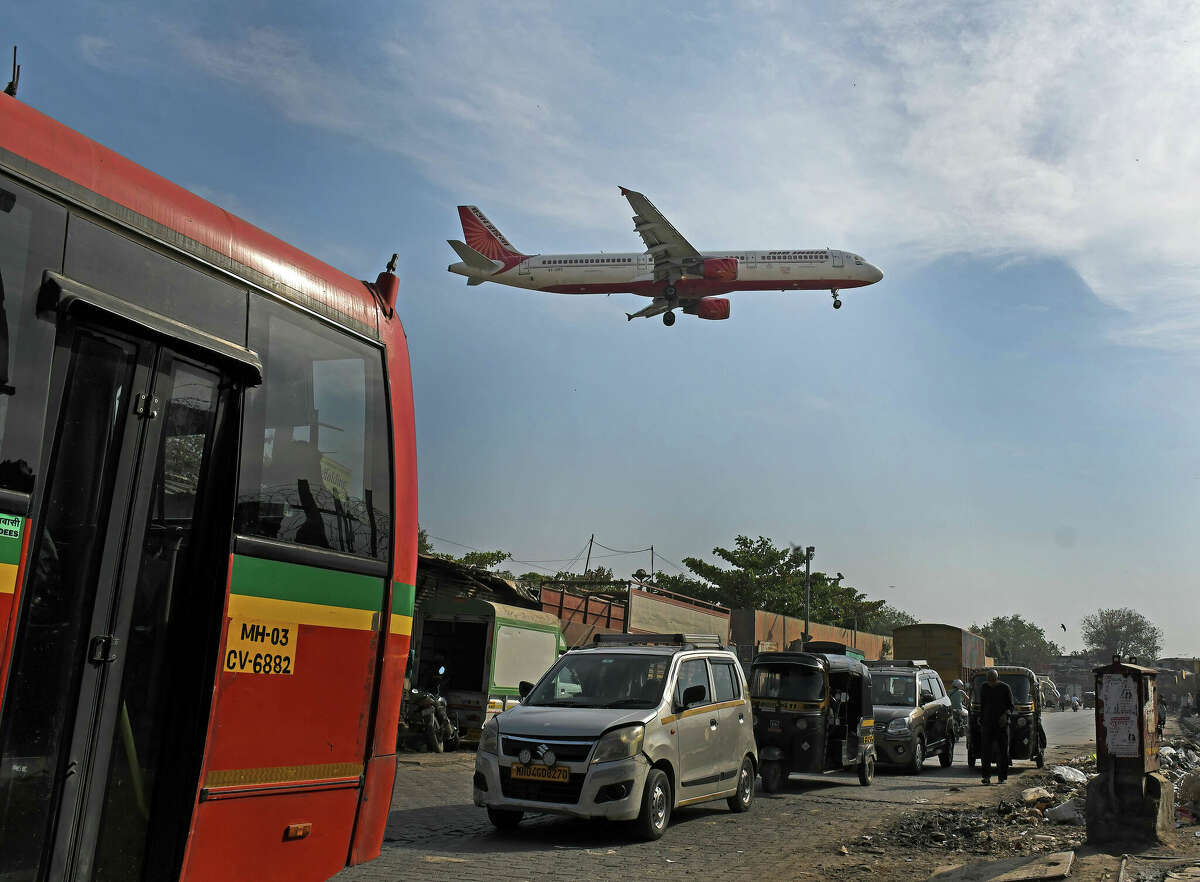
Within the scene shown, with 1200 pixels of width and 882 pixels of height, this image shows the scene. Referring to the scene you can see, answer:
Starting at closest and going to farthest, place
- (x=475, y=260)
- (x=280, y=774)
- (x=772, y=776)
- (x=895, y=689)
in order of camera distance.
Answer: (x=280, y=774)
(x=772, y=776)
(x=895, y=689)
(x=475, y=260)

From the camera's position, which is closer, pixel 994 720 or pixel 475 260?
pixel 994 720

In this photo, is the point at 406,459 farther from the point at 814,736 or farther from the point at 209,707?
the point at 814,736

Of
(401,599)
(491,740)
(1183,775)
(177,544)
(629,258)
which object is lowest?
(1183,775)

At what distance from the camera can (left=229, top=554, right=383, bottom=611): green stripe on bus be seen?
14.5ft

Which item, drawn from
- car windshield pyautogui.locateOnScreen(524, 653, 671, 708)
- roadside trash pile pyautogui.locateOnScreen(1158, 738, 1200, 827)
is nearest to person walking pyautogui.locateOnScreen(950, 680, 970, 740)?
roadside trash pile pyautogui.locateOnScreen(1158, 738, 1200, 827)

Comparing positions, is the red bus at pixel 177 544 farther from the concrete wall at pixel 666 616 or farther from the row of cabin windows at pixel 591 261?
the row of cabin windows at pixel 591 261

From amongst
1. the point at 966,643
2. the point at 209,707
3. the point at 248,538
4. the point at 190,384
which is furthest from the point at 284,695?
the point at 966,643

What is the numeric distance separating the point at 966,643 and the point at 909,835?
3122 centimetres

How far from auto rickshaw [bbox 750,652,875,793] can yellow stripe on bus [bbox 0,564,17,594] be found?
12931 millimetres

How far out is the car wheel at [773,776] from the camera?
1512 cm

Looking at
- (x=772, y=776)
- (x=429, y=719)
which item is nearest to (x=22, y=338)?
(x=772, y=776)

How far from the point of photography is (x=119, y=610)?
3.97 metres

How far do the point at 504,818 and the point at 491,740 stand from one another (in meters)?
0.82

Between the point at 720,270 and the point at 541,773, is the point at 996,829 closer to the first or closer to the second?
the point at 541,773
